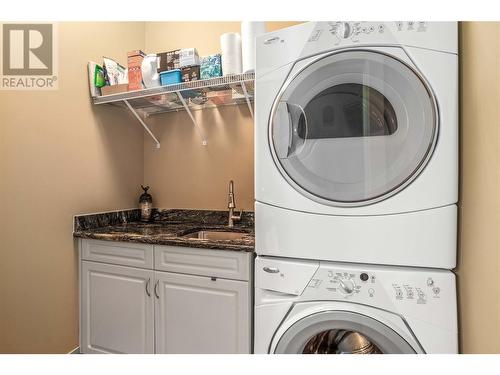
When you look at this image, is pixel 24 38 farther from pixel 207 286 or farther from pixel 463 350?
pixel 463 350

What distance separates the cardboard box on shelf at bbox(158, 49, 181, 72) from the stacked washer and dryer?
0.77m

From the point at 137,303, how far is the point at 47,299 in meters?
0.51

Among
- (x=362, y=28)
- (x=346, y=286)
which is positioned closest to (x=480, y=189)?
(x=346, y=286)

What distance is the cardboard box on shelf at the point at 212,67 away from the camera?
1874mm

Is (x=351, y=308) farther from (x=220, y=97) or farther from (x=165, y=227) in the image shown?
(x=220, y=97)

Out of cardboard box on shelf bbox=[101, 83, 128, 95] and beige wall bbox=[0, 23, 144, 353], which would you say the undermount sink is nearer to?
beige wall bbox=[0, 23, 144, 353]

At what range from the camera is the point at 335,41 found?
4.11ft

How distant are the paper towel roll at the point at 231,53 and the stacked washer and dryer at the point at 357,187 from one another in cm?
45

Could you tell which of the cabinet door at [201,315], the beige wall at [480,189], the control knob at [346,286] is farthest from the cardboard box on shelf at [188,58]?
the control knob at [346,286]

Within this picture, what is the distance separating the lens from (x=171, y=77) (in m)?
1.96

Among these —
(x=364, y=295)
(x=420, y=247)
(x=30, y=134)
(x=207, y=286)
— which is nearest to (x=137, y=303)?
(x=207, y=286)

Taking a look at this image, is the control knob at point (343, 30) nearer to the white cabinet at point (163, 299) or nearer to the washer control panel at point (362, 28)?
the washer control panel at point (362, 28)

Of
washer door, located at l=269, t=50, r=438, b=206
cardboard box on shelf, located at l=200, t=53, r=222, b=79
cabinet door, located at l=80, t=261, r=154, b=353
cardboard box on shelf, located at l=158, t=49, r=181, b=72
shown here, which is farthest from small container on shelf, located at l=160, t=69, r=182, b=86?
cabinet door, located at l=80, t=261, r=154, b=353
